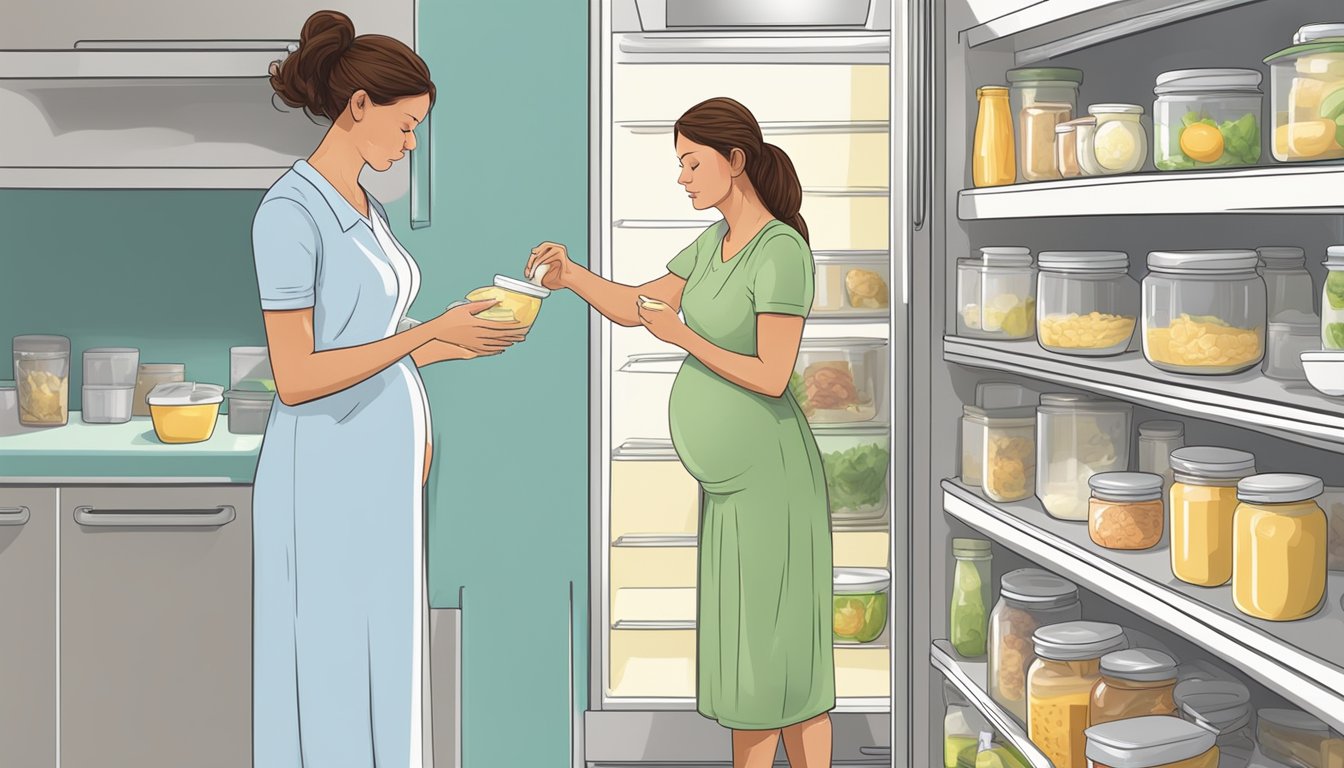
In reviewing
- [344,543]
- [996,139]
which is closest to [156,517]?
[344,543]

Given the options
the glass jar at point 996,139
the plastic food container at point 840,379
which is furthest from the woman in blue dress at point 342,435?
the glass jar at point 996,139

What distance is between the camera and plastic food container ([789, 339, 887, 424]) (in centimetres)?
255

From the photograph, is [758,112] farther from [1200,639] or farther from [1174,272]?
[1200,639]

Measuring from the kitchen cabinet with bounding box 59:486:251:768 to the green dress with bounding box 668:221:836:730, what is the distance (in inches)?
41.6

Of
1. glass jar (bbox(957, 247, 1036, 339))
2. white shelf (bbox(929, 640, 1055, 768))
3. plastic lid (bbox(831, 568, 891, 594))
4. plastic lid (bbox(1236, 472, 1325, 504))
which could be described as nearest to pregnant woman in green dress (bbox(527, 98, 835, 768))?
plastic lid (bbox(831, 568, 891, 594))

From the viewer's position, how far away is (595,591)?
2570mm

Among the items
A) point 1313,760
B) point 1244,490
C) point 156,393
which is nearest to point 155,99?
point 156,393

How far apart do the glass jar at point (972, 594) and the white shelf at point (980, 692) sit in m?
0.04

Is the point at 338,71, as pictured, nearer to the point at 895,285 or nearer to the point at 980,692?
the point at 895,285

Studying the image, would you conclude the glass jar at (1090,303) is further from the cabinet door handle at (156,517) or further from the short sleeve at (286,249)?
the cabinet door handle at (156,517)

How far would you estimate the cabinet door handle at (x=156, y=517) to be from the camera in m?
2.52

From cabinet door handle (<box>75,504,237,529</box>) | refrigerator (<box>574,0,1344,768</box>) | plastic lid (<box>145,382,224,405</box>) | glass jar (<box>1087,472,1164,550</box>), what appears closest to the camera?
glass jar (<box>1087,472,1164,550</box>)

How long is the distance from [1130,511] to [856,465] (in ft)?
2.59

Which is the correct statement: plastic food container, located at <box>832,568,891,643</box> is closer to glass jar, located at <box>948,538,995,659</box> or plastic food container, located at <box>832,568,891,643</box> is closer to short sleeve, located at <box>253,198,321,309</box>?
→ glass jar, located at <box>948,538,995,659</box>
